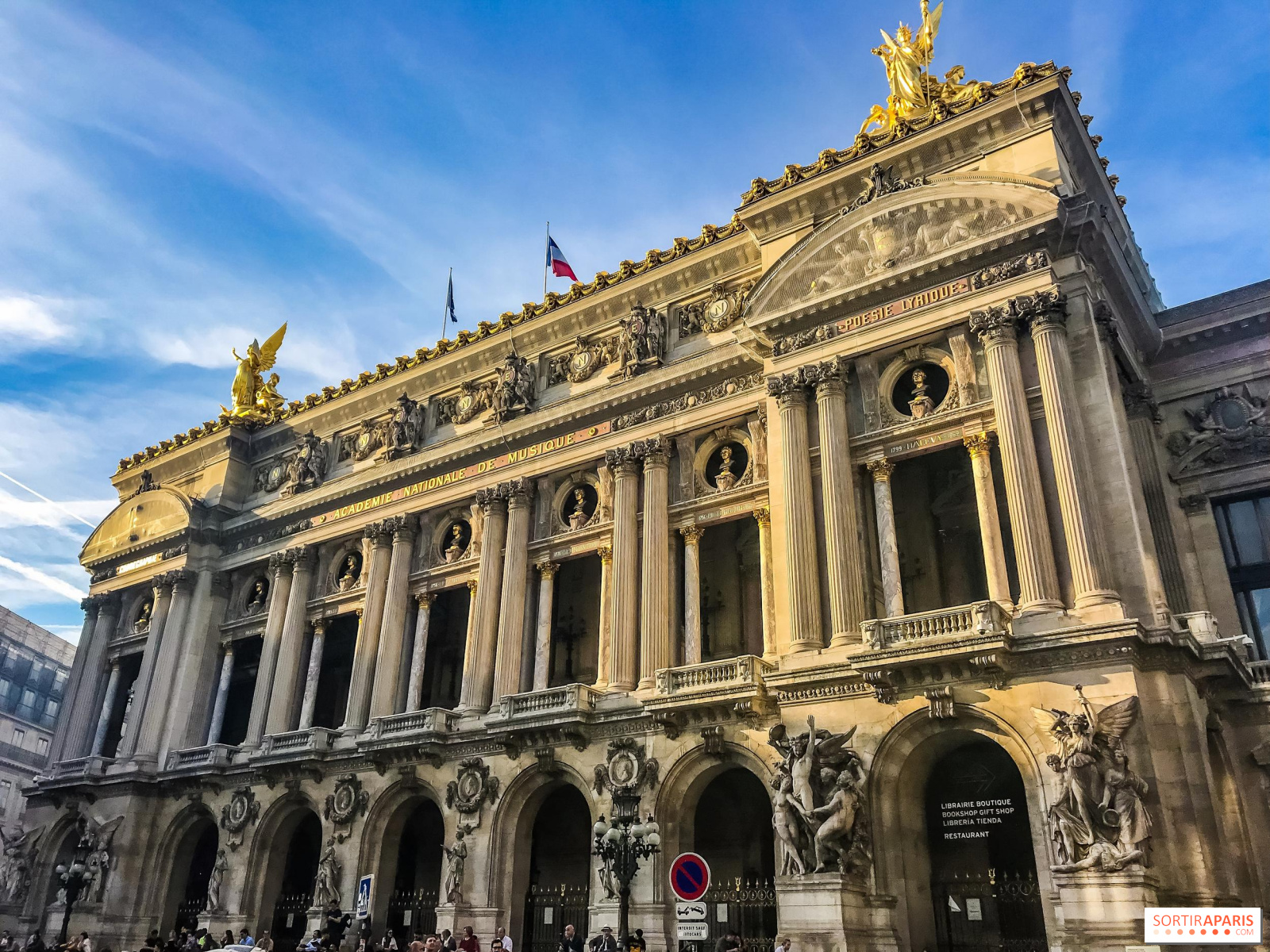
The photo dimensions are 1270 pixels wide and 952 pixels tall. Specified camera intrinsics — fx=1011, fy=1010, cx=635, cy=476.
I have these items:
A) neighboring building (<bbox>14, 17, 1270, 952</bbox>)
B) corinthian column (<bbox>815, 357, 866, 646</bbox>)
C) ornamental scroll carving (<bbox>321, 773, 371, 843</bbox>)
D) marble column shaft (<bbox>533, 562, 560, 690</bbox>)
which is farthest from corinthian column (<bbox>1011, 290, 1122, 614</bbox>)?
ornamental scroll carving (<bbox>321, 773, 371, 843</bbox>)

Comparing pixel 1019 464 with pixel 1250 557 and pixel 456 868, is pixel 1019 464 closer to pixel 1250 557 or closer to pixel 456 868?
pixel 1250 557

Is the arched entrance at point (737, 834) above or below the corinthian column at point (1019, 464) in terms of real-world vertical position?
below

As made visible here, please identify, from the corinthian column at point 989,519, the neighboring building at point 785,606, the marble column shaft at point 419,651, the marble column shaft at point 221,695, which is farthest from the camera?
the marble column shaft at point 221,695

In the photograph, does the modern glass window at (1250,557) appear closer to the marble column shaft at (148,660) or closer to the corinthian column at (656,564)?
the corinthian column at (656,564)

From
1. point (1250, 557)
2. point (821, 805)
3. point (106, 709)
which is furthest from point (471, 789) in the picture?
point (1250, 557)

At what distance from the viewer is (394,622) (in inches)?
1366

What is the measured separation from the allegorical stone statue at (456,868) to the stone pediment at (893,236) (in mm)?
16981

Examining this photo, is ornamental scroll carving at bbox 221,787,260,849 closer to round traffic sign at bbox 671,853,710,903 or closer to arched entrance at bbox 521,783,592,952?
arched entrance at bbox 521,783,592,952

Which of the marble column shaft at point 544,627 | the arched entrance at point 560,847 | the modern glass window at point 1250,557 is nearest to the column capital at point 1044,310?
the modern glass window at point 1250,557

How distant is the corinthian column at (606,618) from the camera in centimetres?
2928

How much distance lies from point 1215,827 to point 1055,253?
1334cm

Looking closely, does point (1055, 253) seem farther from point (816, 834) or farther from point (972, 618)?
point (816, 834)

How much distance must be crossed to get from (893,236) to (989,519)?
8168 millimetres

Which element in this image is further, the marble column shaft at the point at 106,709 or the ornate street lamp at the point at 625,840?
the marble column shaft at the point at 106,709
